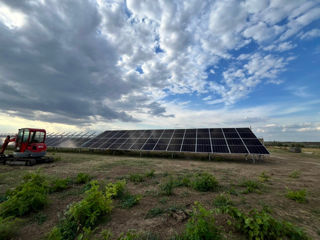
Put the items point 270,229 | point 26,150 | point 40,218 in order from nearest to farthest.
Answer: point 270,229
point 40,218
point 26,150

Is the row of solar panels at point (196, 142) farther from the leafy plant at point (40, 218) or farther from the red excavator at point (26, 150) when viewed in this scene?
the leafy plant at point (40, 218)

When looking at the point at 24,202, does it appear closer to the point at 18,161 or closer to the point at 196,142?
the point at 18,161

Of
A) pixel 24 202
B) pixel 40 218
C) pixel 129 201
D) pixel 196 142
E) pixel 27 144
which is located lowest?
pixel 40 218

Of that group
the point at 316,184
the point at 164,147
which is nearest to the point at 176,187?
the point at 316,184

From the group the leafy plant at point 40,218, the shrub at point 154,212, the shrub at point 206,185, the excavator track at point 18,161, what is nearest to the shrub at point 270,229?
the shrub at point 154,212

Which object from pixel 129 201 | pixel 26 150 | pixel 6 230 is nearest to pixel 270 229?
pixel 129 201

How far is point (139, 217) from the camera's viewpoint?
4.80m

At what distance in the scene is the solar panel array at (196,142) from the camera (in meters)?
17.4

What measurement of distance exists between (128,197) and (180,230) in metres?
3.24

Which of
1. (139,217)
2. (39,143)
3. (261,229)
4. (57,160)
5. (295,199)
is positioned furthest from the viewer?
(57,160)

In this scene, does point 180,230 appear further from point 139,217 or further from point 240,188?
point 240,188

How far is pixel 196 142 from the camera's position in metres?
20.1

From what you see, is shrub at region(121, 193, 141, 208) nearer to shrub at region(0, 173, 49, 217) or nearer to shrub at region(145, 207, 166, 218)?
shrub at region(145, 207, 166, 218)

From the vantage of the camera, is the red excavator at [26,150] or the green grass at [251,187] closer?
the green grass at [251,187]
